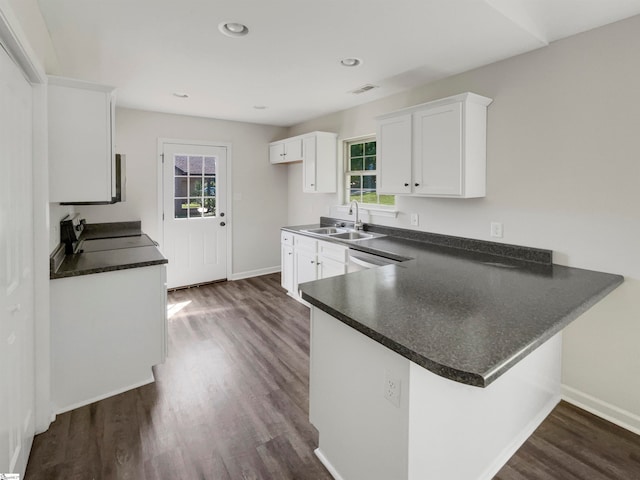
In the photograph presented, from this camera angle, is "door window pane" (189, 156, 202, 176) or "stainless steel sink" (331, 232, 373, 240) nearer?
"stainless steel sink" (331, 232, 373, 240)

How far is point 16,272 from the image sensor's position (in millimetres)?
1609

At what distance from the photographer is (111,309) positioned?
2326 millimetres

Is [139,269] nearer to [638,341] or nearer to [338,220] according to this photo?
[338,220]

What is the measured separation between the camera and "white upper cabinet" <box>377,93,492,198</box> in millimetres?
2652

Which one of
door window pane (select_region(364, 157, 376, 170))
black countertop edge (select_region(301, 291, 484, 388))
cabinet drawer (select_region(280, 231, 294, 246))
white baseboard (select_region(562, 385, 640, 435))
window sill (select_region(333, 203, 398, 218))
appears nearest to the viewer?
black countertop edge (select_region(301, 291, 484, 388))

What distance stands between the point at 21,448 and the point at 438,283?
2.22m

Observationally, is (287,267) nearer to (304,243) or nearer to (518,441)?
(304,243)

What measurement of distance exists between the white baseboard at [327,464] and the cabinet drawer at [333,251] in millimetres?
1836

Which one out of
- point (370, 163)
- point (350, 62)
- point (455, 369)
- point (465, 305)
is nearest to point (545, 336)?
point (465, 305)

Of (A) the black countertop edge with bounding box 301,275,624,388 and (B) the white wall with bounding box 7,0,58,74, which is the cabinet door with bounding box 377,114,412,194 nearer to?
(A) the black countertop edge with bounding box 301,275,624,388

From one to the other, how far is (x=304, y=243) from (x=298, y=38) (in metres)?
2.22

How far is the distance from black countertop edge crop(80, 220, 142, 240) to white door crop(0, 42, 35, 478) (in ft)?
7.40

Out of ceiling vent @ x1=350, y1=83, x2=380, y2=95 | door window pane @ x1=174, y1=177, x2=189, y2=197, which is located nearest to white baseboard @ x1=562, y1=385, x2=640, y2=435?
ceiling vent @ x1=350, y1=83, x2=380, y2=95

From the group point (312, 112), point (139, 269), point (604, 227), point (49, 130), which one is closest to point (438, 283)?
point (604, 227)
